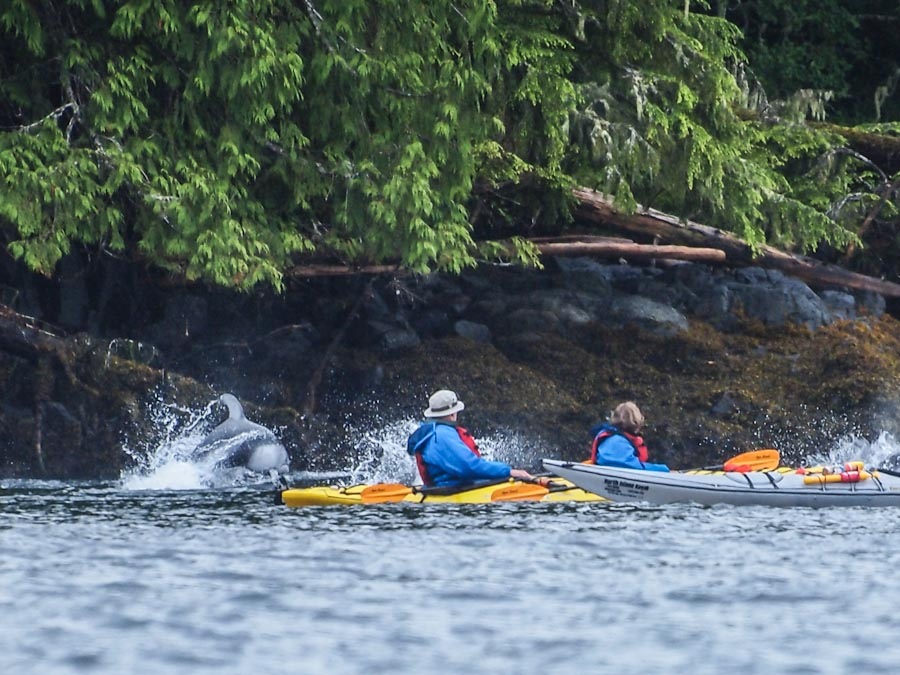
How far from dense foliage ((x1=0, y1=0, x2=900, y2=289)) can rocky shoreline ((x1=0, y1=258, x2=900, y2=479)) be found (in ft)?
3.52

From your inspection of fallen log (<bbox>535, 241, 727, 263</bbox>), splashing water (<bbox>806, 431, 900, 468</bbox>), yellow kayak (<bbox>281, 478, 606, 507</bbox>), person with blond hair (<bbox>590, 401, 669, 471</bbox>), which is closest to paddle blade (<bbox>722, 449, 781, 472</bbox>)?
person with blond hair (<bbox>590, 401, 669, 471</bbox>)

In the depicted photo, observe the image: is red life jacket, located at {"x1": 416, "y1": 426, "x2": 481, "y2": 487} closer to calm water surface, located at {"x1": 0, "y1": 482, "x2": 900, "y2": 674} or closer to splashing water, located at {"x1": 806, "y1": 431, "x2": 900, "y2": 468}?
calm water surface, located at {"x1": 0, "y1": 482, "x2": 900, "y2": 674}

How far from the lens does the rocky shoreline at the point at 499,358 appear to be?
60.8 feet

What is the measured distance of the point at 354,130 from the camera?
16.4 metres

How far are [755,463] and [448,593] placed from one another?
6624 mm

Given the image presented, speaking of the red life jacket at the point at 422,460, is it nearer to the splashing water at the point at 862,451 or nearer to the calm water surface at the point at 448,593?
the calm water surface at the point at 448,593

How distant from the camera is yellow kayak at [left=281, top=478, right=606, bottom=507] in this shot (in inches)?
527

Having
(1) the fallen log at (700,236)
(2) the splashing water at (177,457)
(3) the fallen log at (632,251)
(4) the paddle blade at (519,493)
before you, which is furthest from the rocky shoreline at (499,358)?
(4) the paddle blade at (519,493)

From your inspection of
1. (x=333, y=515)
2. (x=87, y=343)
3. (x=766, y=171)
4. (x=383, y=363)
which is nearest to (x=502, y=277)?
(x=383, y=363)

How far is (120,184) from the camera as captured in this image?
15141 millimetres

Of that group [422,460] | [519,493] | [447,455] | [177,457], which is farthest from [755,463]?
[177,457]

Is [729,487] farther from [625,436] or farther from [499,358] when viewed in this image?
[499,358]

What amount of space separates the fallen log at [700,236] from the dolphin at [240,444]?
460cm

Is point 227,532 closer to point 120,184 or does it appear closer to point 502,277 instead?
point 120,184
